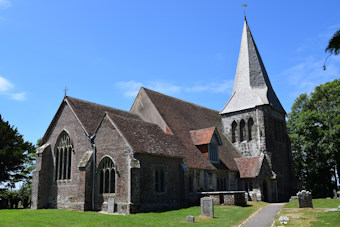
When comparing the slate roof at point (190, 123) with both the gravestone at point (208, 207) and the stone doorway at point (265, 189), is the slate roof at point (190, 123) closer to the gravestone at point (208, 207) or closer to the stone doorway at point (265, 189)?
the stone doorway at point (265, 189)

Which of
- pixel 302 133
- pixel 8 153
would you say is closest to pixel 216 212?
pixel 8 153

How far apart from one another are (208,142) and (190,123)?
16.9 ft

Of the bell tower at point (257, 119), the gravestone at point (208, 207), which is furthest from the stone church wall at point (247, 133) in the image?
the gravestone at point (208, 207)

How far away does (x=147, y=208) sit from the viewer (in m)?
23.0

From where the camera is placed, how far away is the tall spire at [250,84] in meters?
40.0

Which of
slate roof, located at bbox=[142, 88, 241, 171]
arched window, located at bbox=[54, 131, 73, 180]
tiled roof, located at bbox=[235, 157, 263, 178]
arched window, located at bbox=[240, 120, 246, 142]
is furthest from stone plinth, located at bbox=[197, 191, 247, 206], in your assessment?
arched window, located at bbox=[240, 120, 246, 142]

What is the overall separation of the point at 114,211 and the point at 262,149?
20865 mm

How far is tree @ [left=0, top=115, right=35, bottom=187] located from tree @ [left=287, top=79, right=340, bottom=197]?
114 feet

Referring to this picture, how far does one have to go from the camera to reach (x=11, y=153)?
107ft

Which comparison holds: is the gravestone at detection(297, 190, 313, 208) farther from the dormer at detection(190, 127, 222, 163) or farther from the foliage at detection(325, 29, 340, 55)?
the foliage at detection(325, 29, 340, 55)

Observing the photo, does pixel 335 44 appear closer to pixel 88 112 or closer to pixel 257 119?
pixel 88 112

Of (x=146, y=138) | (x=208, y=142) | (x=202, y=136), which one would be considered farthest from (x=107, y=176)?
(x=202, y=136)

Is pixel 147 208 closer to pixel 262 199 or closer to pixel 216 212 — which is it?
pixel 216 212

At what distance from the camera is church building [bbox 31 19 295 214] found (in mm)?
23469
